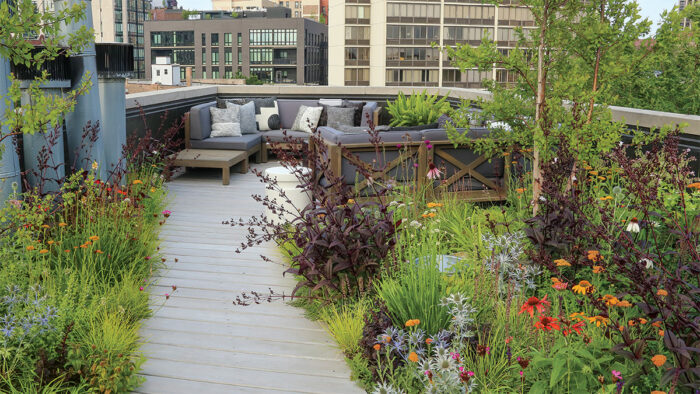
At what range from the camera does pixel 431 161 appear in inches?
255

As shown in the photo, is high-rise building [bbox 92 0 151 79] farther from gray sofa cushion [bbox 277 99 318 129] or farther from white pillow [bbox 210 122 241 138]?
white pillow [bbox 210 122 241 138]

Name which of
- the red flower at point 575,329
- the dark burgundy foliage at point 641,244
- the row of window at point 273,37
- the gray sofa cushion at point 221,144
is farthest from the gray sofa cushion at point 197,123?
the row of window at point 273,37

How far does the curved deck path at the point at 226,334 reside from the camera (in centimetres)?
337

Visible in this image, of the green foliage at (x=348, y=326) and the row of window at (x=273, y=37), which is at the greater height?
the row of window at (x=273, y=37)

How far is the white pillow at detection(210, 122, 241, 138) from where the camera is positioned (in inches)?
379

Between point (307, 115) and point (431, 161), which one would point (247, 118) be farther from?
point (431, 161)

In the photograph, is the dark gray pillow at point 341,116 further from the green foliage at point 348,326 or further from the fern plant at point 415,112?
the green foliage at point 348,326

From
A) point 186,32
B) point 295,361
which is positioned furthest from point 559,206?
point 186,32

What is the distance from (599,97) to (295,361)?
319cm

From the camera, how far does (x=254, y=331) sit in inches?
157

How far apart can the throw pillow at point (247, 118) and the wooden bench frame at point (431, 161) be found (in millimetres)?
3761

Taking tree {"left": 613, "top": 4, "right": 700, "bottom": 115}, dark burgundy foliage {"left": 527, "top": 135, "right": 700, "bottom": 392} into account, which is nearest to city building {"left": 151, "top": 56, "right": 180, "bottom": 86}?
tree {"left": 613, "top": 4, "right": 700, "bottom": 115}

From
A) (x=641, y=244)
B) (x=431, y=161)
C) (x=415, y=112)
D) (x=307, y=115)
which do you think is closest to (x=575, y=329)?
(x=641, y=244)

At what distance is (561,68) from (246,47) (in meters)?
111
